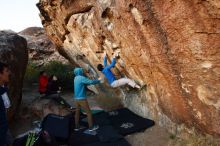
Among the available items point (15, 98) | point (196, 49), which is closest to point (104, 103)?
point (15, 98)

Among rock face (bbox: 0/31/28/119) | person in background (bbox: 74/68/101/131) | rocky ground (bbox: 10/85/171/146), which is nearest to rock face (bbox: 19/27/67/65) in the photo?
rocky ground (bbox: 10/85/171/146)

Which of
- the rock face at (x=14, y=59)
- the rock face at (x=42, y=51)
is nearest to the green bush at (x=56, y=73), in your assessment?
the rock face at (x=42, y=51)

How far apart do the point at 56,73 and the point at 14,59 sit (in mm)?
6251

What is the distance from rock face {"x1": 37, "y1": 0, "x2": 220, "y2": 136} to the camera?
6098 mm

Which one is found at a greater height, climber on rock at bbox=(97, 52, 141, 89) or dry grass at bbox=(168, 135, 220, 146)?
climber on rock at bbox=(97, 52, 141, 89)

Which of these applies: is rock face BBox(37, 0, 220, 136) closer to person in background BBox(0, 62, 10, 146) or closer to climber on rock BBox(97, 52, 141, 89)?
climber on rock BBox(97, 52, 141, 89)

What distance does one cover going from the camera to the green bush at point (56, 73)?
672 inches

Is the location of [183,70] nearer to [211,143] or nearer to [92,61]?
[211,143]

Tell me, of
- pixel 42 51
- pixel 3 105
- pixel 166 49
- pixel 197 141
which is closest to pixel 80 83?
pixel 166 49

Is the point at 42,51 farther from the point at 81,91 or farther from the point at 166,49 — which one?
the point at 166,49

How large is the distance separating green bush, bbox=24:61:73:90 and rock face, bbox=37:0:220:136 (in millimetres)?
6192

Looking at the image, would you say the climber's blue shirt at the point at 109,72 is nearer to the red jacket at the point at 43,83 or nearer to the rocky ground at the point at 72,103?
the rocky ground at the point at 72,103

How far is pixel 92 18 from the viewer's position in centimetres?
1007

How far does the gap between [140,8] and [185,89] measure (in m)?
2.00
